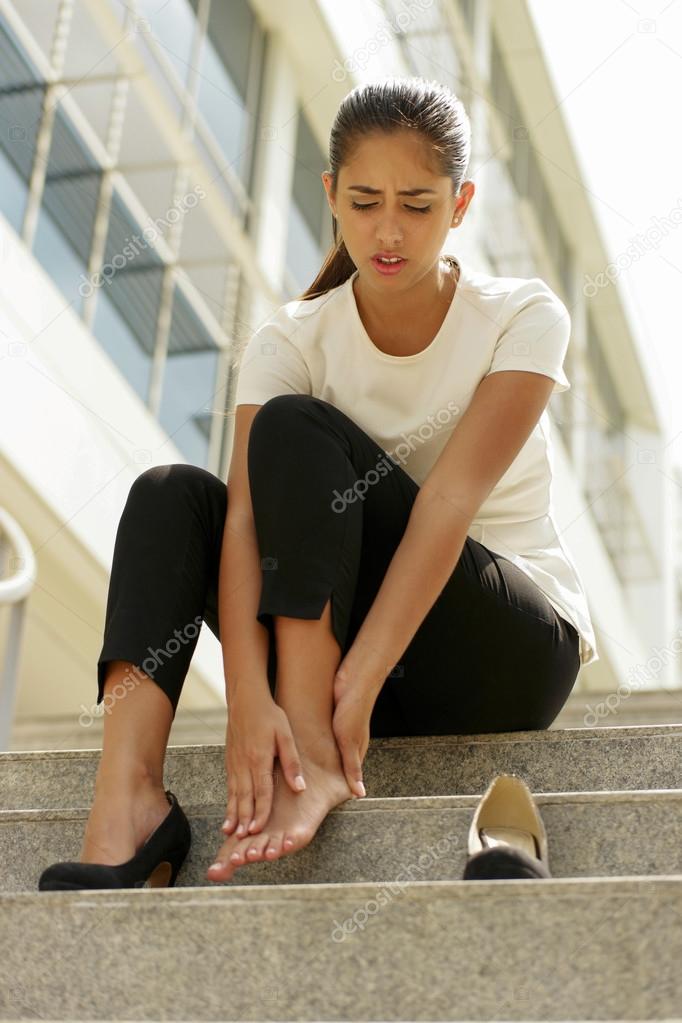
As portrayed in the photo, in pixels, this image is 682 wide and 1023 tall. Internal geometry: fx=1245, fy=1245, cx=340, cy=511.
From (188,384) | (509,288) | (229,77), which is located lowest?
(188,384)

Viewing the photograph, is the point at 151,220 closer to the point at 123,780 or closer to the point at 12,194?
the point at 12,194

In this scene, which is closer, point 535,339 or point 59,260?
point 535,339

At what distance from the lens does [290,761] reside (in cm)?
111

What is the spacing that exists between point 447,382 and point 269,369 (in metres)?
0.21

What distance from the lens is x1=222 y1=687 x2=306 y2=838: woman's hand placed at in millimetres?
1101

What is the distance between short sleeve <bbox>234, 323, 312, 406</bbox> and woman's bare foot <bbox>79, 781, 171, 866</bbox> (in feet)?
1.67

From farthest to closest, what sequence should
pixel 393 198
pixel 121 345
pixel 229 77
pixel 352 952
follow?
1. pixel 229 77
2. pixel 121 345
3. pixel 393 198
4. pixel 352 952

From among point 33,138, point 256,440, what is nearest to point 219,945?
point 256,440

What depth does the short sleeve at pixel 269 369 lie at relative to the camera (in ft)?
4.83

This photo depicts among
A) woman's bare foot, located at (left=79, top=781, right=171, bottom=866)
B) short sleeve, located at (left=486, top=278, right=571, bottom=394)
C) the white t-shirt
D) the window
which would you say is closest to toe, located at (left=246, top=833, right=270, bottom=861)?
woman's bare foot, located at (left=79, top=781, right=171, bottom=866)

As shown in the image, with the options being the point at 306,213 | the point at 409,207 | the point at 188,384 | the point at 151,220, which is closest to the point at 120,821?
the point at 409,207

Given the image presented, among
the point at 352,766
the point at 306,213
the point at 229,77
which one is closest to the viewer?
the point at 352,766

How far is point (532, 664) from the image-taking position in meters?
1.36

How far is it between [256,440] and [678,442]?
10.3 metres
